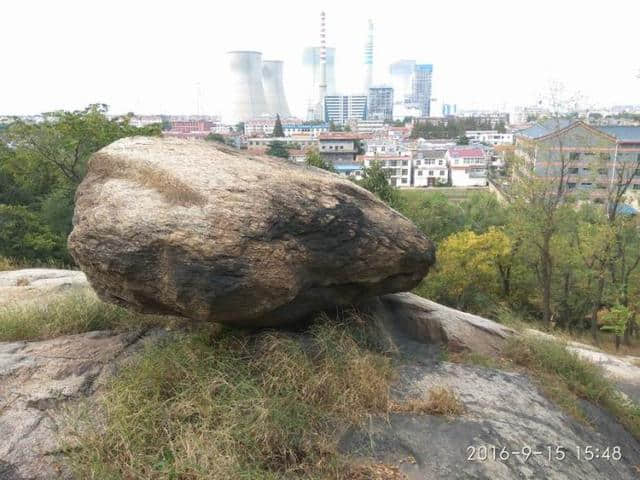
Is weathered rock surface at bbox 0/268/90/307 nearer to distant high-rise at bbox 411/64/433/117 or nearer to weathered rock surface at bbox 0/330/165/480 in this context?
weathered rock surface at bbox 0/330/165/480

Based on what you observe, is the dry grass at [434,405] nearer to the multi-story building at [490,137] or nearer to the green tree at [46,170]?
the green tree at [46,170]

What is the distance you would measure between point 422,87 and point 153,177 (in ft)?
662

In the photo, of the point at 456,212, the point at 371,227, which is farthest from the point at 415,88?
the point at 371,227

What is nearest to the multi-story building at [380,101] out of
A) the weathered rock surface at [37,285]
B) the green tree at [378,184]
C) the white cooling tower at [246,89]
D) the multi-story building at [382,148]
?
the white cooling tower at [246,89]

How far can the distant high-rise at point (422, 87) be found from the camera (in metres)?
193

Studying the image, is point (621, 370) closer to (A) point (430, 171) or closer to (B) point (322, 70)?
(A) point (430, 171)

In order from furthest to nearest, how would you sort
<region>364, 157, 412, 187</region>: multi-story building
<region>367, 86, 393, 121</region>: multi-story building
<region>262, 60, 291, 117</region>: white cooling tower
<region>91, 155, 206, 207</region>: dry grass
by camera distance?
<region>367, 86, 393, 121</region>: multi-story building, <region>262, 60, 291, 117</region>: white cooling tower, <region>364, 157, 412, 187</region>: multi-story building, <region>91, 155, 206, 207</region>: dry grass

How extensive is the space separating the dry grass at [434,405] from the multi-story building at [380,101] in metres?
155

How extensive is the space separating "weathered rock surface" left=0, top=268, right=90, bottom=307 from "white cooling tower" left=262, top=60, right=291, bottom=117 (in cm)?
11511

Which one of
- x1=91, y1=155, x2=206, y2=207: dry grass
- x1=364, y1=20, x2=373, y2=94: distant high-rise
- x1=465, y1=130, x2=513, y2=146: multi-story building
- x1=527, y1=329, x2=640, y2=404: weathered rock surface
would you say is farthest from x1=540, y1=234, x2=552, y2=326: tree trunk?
x1=364, y1=20, x2=373, y2=94: distant high-rise

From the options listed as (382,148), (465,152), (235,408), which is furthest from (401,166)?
(235,408)

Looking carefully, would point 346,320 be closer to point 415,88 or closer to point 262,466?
point 262,466

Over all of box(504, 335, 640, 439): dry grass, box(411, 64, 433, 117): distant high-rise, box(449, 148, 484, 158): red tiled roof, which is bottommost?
box(449, 148, 484, 158): red tiled roof

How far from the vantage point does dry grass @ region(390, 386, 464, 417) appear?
5023mm
